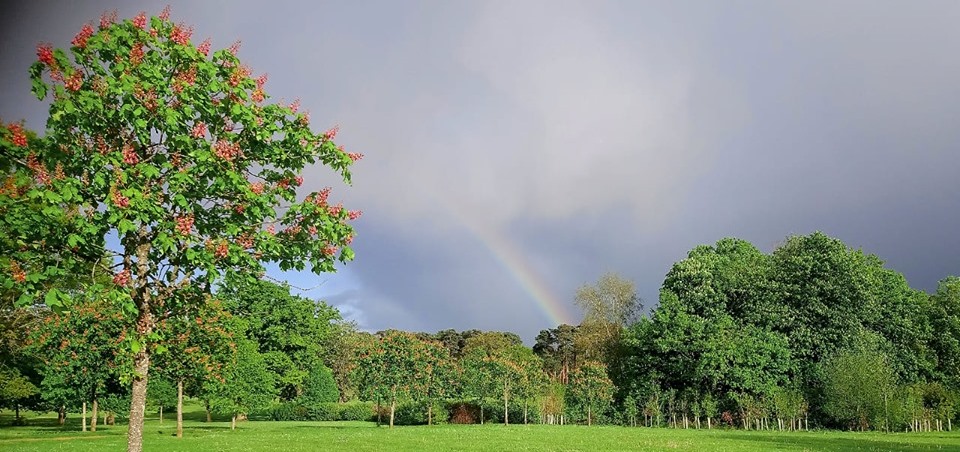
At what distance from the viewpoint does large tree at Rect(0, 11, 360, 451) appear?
9094 mm

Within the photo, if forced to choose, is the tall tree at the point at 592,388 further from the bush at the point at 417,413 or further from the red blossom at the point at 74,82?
the red blossom at the point at 74,82

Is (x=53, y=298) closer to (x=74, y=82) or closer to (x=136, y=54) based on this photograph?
(x=74, y=82)

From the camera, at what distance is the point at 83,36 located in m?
9.95

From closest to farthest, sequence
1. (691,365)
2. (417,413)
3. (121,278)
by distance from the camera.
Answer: (121,278)
(691,365)
(417,413)

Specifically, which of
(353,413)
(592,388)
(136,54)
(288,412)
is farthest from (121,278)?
(288,412)

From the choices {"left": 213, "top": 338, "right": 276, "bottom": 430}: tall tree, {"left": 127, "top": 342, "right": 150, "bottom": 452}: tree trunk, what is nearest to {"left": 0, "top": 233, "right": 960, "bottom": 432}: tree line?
{"left": 213, "top": 338, "right": 276, "bottom": 430}: tall tree

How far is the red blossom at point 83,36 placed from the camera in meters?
9.89

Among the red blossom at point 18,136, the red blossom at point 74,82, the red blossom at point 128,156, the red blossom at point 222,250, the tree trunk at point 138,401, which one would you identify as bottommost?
the tree trunk at point 138,401

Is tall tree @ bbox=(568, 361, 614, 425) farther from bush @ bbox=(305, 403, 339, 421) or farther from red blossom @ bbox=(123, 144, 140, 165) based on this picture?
red blossom @ bbox=(123, 144, 140, 165)

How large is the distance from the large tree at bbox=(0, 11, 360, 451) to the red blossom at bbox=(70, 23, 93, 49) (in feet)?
0.07

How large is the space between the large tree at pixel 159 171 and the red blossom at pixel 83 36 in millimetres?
21

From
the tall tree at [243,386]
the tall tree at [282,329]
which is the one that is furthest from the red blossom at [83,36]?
the tall tree at [282,329]

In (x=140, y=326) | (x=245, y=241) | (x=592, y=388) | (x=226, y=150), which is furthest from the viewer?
(x=592, y=388)

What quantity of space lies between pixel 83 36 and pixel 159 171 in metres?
2.66
